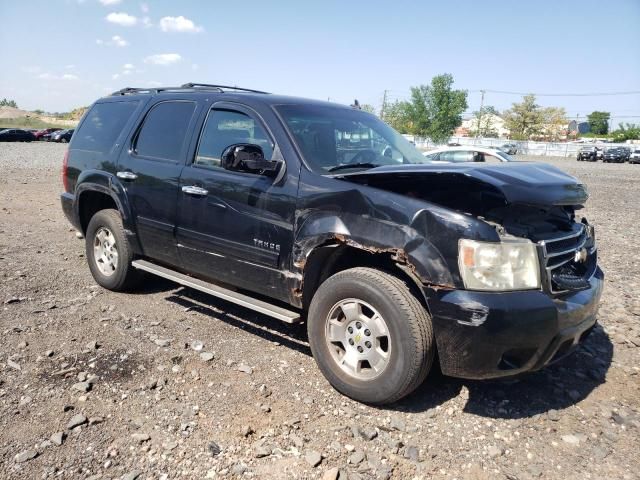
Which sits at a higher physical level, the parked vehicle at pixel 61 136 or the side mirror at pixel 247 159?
the side mirror at pixel 247 159

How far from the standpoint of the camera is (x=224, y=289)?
4164 mm

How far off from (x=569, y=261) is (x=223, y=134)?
8.96 ft

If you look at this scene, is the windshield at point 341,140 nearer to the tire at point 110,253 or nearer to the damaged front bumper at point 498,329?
the damaged front bumper at point 498,329

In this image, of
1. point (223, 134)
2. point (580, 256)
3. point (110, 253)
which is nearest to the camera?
point (580, 256)

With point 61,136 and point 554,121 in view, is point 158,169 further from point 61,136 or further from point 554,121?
point 554,121

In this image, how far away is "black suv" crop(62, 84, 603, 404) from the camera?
112 inches

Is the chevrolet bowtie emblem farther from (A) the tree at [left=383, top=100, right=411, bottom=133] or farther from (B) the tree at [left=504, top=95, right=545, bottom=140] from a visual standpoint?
(B) the tree at [left=504, top=95, right=545, bottom=140]

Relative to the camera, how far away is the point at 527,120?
8206cm

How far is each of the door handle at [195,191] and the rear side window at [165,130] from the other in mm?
367

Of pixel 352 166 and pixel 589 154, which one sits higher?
pixel 352 166

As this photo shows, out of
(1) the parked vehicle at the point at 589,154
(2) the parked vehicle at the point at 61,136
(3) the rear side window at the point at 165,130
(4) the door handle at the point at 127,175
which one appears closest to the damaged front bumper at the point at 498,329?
(3) the rear side window at the point at 165,130

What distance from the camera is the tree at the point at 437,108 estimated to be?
63.7m

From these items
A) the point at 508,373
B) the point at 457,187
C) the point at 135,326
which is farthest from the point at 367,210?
the point at 135,326

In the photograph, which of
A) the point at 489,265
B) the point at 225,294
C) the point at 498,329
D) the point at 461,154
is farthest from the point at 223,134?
the point at 461,154
